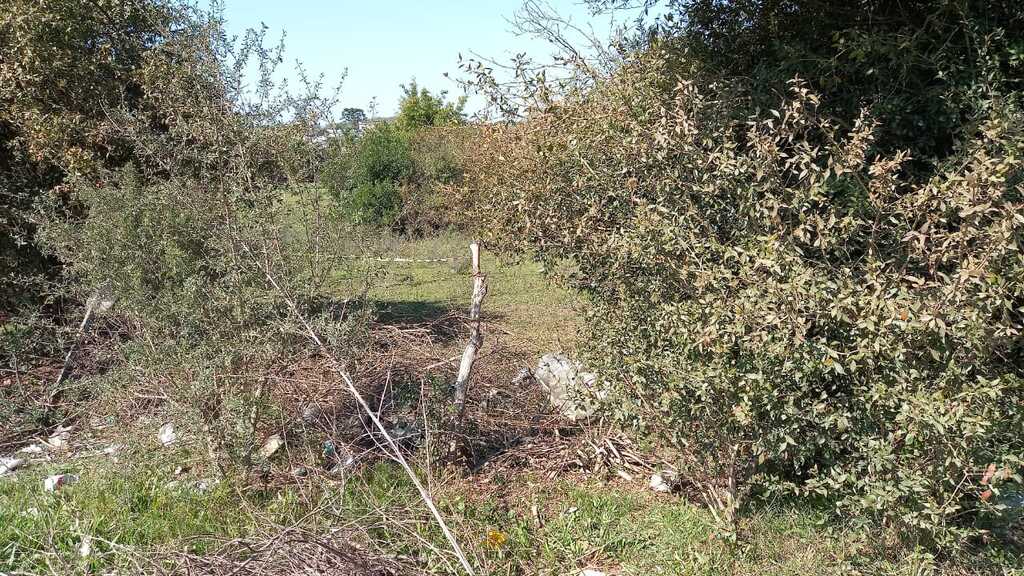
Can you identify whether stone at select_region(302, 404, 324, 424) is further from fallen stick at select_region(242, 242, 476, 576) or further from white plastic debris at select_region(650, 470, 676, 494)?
white plastic debris at select_region(650, 470, 676, 494)

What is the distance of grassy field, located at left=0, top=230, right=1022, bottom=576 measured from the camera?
3221 millimetres

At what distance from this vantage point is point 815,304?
111 inches

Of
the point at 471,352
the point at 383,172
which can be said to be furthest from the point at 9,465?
the point at 383,172

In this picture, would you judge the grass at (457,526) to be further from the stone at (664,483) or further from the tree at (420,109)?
the tree at (420,109)

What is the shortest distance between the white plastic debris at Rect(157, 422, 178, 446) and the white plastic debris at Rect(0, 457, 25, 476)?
1.06 m

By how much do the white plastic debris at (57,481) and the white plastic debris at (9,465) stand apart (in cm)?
65

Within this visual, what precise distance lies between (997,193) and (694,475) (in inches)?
78.8

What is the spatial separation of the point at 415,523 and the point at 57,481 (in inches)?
94.2

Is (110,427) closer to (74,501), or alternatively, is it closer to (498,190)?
(74,501)

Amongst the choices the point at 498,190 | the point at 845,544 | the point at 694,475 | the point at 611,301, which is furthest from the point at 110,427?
the point at 845,544

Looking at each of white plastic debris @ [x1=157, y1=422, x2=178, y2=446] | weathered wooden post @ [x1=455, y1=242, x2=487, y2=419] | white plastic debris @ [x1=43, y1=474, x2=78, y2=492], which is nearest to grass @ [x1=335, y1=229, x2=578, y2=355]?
weathered wooden post @ [x1=455, y1=242, x2=487, y2=419]

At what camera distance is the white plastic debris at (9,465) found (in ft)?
15.4

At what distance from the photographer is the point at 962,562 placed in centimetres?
317

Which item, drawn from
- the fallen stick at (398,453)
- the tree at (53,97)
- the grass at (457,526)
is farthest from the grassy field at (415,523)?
the tree at (53,97)
